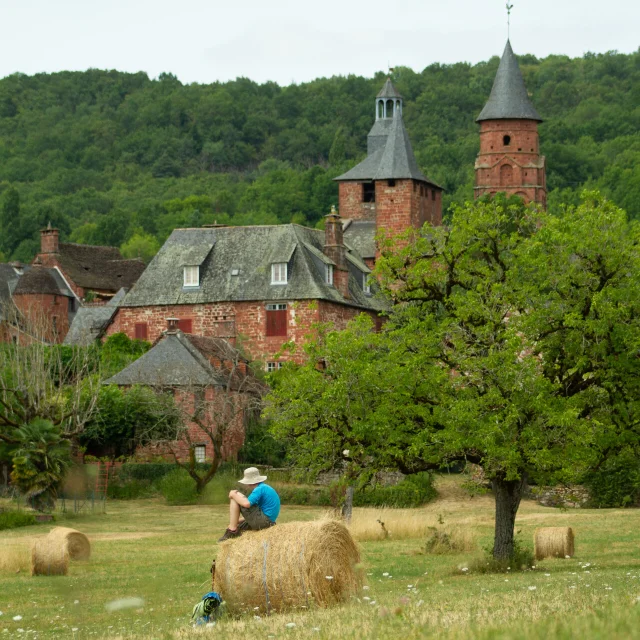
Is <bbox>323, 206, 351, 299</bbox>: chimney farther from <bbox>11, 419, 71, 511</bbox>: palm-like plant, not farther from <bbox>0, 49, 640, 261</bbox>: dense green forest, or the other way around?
<bbox>0, 49, 640, 261</bbox>: dense green forest

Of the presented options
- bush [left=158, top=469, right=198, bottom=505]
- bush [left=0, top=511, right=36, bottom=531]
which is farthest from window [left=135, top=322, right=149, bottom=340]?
bush [left=0, top=511, right=36, bottom=531]

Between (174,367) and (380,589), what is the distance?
37831 millimetres

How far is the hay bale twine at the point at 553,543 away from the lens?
27047mm

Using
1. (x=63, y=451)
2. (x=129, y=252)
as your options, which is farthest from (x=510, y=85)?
(x=63, y=451)

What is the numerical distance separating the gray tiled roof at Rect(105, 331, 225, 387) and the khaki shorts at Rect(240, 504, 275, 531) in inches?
1523

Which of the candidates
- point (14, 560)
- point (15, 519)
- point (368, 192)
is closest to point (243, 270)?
point (368, 192)

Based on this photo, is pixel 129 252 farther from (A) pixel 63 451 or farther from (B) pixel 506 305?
(B) pixel 506 305

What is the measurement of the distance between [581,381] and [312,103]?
174m

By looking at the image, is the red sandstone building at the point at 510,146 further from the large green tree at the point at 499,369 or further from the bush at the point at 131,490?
the large green tree at the point at 499,369

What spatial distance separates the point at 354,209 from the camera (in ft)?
311

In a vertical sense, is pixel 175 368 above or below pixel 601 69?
below

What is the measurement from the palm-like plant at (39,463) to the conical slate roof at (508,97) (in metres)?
60.0

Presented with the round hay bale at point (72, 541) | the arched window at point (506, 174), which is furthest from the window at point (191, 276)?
the round hay bale at point (72, 541)

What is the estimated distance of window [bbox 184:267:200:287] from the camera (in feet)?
231
